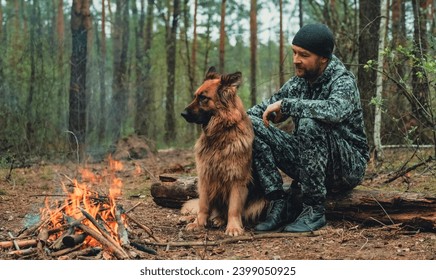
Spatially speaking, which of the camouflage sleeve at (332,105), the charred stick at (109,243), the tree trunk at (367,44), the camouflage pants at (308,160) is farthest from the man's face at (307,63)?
the tree trunk at (367,44)

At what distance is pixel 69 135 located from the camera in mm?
10133

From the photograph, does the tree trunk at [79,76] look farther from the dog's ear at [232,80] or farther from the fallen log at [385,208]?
the fallen log at [385,208]

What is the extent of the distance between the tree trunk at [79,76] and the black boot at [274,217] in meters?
6.25

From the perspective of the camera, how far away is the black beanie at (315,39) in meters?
4.35

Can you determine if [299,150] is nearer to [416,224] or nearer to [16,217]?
[416,224]

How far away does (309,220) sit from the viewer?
4484 mm

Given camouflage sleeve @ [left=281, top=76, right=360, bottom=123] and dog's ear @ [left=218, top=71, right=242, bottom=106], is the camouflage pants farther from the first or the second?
dog's ear @ [left=218, top=71, right=242, bottom=106]

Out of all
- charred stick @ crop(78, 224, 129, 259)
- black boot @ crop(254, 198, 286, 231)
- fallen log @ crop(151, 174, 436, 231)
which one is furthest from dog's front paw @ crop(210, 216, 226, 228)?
charred stick @ crop(78, 224, 129, 259)

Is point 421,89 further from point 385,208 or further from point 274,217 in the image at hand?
point 274,217

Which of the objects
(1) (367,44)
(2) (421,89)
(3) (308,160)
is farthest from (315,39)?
(1) (367,44)

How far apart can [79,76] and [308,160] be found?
7.96 m
